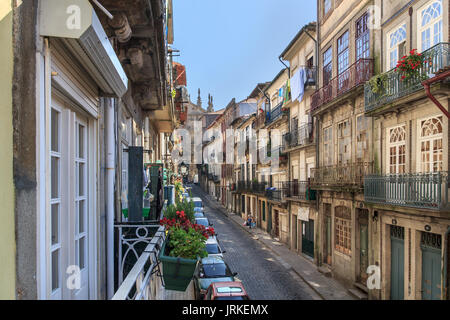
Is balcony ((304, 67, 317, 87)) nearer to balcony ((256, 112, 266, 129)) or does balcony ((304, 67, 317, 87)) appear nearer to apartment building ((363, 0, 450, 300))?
apartment building ((363, 0, 450, 300))

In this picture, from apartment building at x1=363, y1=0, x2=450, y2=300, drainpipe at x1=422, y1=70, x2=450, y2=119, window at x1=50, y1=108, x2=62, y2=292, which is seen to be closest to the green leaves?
window at x1=50, y1=108, x2=62, y2=292

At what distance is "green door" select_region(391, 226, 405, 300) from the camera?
1204 cm

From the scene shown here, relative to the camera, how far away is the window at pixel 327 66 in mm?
17773

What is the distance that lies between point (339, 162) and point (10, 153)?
1598cm

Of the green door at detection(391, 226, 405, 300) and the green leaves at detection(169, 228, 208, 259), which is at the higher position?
the green leaves at detection(169, 228, 208, 259)

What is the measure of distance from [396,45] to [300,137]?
9.66 meters

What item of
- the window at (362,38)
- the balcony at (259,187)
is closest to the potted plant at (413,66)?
the window at (362,38)

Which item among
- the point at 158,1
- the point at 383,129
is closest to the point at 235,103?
the point at 383,129

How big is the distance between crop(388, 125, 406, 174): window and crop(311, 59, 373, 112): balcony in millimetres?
2558

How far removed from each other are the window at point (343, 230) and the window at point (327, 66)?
6537 millimetres

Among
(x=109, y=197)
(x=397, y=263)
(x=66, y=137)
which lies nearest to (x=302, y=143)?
(x=397, y=263)

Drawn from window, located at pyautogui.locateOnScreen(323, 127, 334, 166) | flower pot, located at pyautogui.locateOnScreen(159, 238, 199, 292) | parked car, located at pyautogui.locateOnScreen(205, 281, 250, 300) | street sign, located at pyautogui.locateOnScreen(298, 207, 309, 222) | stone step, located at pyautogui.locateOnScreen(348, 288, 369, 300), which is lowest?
stone step, located at pyautogui.locateOnScreen(348, 288, 369, 300)

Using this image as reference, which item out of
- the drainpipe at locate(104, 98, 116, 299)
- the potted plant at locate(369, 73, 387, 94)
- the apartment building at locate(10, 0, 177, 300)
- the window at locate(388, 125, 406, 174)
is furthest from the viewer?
the potted plant at locate(369, 73, 387, 94)
